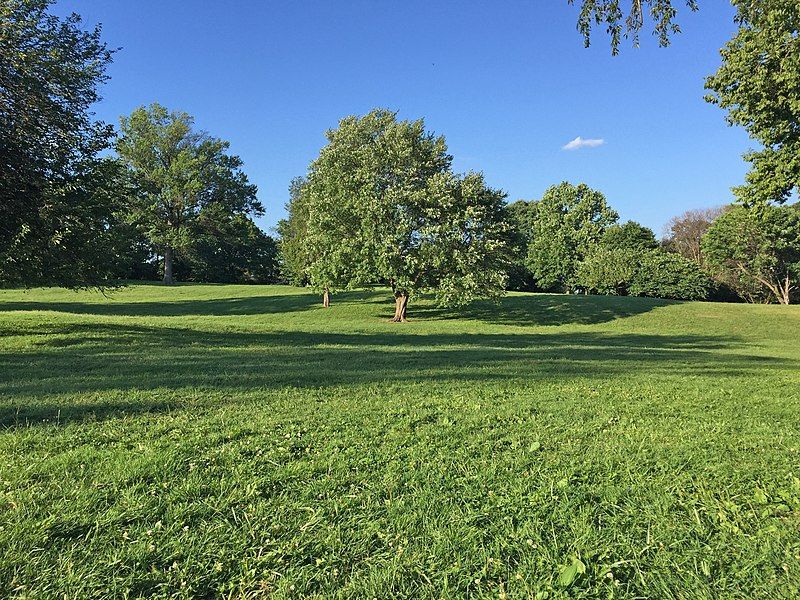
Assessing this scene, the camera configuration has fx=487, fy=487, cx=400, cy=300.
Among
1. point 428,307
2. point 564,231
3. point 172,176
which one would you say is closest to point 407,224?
point 428,307

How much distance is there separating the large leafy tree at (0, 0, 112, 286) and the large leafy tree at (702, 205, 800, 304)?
4774cm

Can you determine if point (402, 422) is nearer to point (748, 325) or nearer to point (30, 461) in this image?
point (30, 461)

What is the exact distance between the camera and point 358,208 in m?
24.2

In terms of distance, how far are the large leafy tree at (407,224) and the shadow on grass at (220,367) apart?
10.2m

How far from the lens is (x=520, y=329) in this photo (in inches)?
974

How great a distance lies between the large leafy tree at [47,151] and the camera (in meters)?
10.7

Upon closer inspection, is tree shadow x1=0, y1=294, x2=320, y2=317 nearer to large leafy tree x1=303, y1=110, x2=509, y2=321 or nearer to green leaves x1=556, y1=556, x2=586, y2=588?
large leafy tree x1=303, y1=110, x2=509, y2=321

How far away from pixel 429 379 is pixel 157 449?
15.2 feet

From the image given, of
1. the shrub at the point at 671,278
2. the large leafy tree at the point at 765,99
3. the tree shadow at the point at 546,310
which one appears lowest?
the tree shadow at the point at 546,310

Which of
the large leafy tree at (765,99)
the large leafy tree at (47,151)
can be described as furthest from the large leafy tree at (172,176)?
the large leafy tree at (765,99)

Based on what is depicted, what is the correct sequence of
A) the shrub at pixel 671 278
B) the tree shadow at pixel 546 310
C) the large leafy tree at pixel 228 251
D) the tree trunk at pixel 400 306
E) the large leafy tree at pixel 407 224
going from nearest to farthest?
the large leafy tree at pixel 407 224 < the tree trunk at pixel 400 306 < the tree shadow at pixel 546 310 < the large leafy tree at pixel 228 251 < the shrub at pixel 671 278

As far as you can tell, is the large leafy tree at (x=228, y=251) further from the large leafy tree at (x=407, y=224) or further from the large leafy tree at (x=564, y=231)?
the large leafy tree at (x=564, y=231)

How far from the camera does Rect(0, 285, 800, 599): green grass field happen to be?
250 cm

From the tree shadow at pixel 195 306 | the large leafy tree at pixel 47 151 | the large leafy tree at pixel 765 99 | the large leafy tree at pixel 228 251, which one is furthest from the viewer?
the large leafy tree at pixel 228 251
